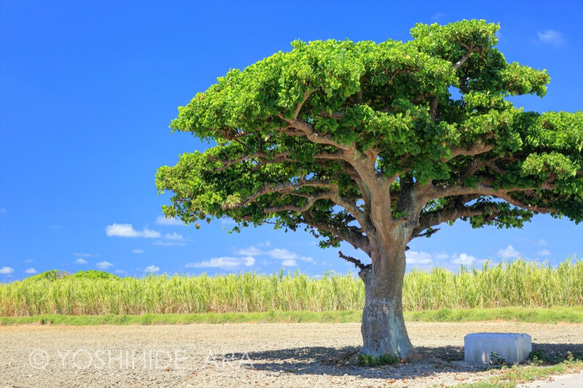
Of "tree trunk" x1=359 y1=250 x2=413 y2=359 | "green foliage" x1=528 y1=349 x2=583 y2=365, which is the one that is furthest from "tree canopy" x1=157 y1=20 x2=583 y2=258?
"green foliage" x1=528 y1=349 x2=583 y2=365

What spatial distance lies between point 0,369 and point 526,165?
12878mm

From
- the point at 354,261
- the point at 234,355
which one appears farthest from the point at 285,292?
the point at 354,261

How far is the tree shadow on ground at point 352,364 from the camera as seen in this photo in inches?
484

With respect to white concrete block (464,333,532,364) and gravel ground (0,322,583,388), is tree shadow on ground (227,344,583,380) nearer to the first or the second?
gravel ground (0,322,583,388)

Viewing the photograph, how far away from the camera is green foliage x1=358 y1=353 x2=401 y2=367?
12.9 meters

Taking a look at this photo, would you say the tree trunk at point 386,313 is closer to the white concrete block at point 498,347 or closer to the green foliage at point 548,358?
the white concrete block at point 498,347

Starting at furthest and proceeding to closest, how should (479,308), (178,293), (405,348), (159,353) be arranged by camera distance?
(178,293) < (479,308) < (159,353) < (405,348)

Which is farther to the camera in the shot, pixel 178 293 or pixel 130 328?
pixel 178 293

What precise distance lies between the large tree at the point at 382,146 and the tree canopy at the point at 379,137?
0.03 m

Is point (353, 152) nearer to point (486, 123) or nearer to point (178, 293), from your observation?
point (486, 123)

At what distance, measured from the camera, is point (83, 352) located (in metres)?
16.8

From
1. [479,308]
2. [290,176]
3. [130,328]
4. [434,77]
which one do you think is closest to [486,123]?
[434,77]

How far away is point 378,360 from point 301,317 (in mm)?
12208

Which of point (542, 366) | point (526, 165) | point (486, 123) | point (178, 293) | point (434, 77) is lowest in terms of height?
point (542, 366)
